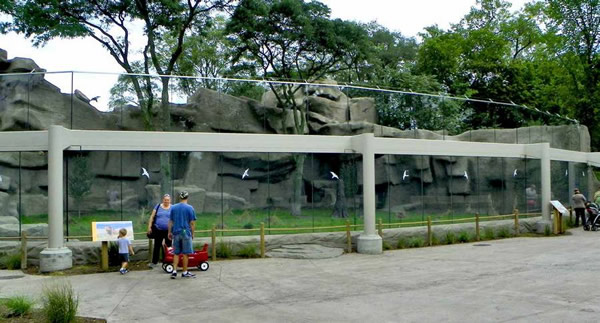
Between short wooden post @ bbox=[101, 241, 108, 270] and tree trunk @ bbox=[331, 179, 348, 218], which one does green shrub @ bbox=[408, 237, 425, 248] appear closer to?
tree trunk @ bbox=[331, 179, 348, 218]

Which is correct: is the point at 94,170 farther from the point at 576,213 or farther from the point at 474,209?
the point at 576,213

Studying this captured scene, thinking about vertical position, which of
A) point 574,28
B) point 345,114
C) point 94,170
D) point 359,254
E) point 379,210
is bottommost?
point 359,254

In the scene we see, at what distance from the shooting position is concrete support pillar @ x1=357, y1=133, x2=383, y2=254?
50.6 feet

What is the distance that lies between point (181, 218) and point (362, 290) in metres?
4.05

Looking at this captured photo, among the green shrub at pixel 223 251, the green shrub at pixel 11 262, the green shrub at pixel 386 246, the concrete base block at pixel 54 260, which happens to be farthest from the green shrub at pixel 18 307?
the green shrub at pixel 386 246

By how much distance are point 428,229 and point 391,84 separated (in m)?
19.9

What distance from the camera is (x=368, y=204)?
51.3ft

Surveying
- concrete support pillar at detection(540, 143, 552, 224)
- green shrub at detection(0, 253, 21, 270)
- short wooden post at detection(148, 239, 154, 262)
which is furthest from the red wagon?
concrete support pillar at detection(540, 143, 552, 224)

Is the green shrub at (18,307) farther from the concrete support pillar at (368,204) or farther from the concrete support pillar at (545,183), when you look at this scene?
the concrete support pillar at (545,183)

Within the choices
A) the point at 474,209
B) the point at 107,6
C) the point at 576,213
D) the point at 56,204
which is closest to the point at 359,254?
the point at 474,209

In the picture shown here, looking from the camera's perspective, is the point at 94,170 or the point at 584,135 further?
the point at 584,135

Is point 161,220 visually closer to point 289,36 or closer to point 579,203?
point 579,203

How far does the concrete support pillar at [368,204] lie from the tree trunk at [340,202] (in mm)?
1163

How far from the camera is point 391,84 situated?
35.6 meters
